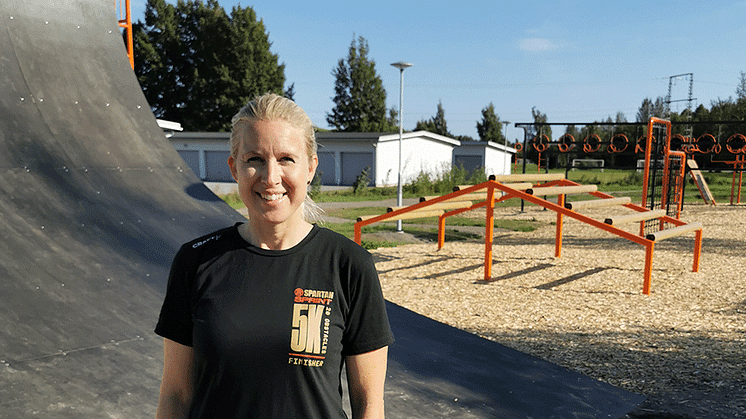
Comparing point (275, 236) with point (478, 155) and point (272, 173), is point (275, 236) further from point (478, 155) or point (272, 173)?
point (478, 155)

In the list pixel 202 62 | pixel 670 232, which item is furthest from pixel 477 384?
pixel 202 62

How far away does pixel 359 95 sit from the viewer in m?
43.9

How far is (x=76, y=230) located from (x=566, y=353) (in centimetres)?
426

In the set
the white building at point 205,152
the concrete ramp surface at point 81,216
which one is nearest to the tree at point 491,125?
the white building at point 205,152

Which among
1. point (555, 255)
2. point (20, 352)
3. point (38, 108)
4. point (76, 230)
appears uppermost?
point (38, 108)

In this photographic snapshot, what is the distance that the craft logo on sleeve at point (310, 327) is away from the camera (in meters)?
1.31

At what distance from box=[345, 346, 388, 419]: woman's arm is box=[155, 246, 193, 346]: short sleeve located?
1.33ft

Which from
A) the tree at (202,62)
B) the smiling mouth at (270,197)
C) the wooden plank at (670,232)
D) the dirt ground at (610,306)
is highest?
the tree at (202,62)

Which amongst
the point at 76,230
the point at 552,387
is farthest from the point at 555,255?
the point at 76,230

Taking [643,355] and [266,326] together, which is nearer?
[266,326]

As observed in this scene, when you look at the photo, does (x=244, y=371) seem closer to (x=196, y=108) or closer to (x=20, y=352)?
(x=20, y=352)

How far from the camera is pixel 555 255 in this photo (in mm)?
10508

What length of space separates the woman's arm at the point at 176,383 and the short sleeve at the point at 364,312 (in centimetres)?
40

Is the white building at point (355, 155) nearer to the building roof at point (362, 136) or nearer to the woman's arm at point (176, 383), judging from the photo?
the building roof at point (362, 136)
